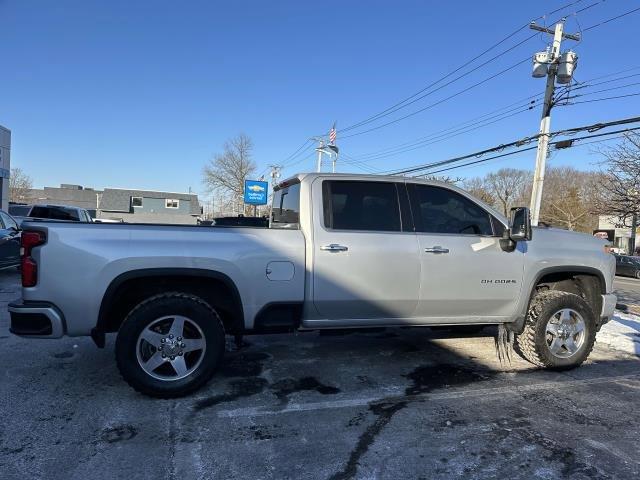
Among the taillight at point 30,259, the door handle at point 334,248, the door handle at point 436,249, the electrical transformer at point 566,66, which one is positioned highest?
the electrical transformer at point 566,66

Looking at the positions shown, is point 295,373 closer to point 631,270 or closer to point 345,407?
point 345,407

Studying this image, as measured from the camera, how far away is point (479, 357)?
5746 mm

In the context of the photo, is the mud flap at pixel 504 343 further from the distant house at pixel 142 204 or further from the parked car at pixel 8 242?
the distant house at pixel 142 204

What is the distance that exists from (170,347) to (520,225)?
337 centimetres

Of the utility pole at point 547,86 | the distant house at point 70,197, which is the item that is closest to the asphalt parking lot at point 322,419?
the utility pole at point 547,86

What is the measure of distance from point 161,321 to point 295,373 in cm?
151

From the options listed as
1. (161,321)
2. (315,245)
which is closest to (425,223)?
(315,245)

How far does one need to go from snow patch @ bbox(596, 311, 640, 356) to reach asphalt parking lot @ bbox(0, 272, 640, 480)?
38.8 inches

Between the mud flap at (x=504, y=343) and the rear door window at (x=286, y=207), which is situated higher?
the rear door window at (x=286, y=207)

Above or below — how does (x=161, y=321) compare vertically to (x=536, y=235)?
below

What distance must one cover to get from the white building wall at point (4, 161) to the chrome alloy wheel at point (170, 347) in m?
23.3

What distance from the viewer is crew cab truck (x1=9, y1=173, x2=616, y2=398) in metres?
3.91

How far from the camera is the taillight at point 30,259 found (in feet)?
12.6

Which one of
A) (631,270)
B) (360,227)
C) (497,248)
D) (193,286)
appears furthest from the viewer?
A: (631,270)
